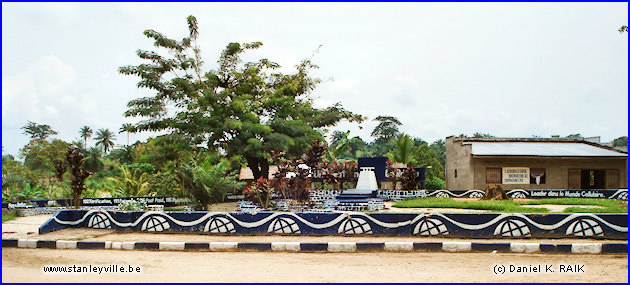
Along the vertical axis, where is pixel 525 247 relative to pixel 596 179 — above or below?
below

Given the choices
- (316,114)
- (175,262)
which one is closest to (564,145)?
(316,114)

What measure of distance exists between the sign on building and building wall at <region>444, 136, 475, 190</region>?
1735mm

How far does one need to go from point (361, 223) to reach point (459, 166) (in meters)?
17.6

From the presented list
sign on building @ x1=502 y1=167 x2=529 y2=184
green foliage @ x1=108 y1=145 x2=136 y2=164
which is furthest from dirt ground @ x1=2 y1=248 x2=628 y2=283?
green foliage @ x1=108 y1=145 x2=136 y2=164

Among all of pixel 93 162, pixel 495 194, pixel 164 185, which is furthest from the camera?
pixel 93 162

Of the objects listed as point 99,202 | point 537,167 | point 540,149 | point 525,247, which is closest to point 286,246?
point 525,247

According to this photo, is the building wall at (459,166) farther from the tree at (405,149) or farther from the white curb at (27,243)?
the white curb at (27,243)

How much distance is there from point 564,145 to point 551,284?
2415 centimetres

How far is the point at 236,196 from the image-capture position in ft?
73.2

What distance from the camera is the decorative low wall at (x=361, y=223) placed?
385 inches

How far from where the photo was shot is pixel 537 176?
82.3 feet

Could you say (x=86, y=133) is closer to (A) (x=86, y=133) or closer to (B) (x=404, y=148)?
(A) (x=86, y=133)

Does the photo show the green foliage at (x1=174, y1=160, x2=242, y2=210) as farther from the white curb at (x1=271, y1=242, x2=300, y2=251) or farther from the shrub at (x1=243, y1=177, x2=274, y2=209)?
the white curb at (x1=271, y1=242, x2=300, y2=251)

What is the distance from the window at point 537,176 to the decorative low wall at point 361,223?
1625 centimetres
